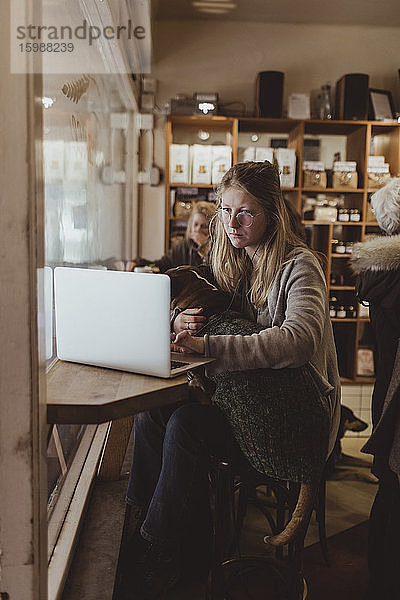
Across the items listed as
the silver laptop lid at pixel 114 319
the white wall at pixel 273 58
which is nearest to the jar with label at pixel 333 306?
the white wall at pixel 273 58

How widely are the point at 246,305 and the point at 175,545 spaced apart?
30.1 inches

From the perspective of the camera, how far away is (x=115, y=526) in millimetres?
2080

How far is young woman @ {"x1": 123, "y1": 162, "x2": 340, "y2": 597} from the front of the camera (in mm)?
1649

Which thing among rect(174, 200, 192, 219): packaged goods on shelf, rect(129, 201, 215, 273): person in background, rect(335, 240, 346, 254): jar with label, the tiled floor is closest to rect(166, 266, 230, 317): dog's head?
the tiled floor

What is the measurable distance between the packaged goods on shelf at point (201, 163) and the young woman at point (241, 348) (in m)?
2.70

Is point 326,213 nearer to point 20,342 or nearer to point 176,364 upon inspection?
point 176,364

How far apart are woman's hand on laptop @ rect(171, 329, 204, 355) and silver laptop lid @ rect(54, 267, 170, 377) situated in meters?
0.17

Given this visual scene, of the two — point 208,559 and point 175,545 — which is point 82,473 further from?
point 175,545

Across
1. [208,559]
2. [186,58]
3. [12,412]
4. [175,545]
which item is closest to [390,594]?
[208,559]

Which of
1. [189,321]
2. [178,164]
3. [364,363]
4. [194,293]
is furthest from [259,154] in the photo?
[189,321]

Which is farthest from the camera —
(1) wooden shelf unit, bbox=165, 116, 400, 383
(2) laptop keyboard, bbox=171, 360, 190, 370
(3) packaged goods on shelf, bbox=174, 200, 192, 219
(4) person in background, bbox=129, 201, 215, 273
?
(3) packaged goods on shelf, bbox=174, 200, 192, 219

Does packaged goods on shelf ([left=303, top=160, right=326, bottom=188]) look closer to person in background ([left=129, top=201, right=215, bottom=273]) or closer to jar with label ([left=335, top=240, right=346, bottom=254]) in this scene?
jar with label ([left=335, top=240, right=346, bottom=254])

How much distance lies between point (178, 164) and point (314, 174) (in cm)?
106

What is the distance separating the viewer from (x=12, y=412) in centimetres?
120
